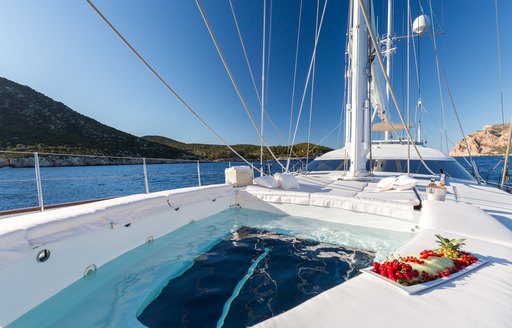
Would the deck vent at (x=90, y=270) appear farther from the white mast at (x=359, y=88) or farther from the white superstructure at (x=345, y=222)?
the white mast at (x=359, y=88)

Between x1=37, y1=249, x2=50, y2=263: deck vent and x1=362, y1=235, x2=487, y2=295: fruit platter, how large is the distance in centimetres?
283

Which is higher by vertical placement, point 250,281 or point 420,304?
point 420,304

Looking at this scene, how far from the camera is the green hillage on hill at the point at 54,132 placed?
27.3m

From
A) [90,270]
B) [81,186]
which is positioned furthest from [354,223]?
[81,186]

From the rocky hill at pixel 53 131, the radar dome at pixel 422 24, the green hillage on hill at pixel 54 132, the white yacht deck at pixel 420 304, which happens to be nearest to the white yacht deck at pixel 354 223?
the white yacht deck at pixel 420 304

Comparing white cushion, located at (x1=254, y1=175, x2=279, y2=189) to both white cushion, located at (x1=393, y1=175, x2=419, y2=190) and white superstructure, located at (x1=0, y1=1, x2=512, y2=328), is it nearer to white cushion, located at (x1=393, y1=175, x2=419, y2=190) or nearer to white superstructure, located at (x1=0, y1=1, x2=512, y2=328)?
white superstructure, located at (x1=0, y1=1, x2=512, y2=328)

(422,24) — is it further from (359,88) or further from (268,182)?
(268,182)

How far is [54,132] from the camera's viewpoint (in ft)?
99.8

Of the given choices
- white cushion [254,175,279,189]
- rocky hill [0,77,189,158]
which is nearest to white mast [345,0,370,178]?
white cushion [254,175,279,189]

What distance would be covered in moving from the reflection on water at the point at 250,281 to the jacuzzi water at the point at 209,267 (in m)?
0.01

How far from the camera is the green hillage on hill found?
27.3m

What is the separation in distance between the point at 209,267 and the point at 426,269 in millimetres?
2197

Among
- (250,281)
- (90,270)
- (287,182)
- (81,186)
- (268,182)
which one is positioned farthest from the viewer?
(81,186)

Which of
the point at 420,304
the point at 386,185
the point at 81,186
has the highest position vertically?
the point at 386,185
